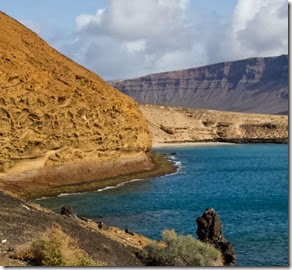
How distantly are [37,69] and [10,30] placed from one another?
662 cm

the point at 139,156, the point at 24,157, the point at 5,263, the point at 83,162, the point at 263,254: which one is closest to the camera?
the point at 5,263

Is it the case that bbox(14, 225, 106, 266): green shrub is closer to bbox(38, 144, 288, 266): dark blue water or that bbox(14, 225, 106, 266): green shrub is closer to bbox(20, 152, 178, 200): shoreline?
bbox(38, 144, 288, 266): dark blue water

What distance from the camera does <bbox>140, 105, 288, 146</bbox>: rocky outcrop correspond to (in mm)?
127250

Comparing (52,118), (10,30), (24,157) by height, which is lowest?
(24,157)

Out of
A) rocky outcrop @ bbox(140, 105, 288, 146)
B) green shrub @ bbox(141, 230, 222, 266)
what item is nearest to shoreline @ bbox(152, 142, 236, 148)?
rocky outcrop @ bbox(140, 105, 288, 146)

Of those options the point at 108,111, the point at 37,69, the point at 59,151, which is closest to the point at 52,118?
the point at 59,151

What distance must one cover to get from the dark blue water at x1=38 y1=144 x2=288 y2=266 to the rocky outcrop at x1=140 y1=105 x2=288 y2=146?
73.1 m

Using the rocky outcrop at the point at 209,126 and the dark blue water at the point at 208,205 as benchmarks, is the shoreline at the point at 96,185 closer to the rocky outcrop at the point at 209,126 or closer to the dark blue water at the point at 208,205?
the dark blue water at the point at 208,205

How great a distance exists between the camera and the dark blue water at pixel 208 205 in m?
22.5

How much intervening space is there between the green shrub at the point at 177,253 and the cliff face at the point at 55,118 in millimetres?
23495

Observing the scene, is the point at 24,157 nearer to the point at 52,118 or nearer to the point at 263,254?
the point at 52,118

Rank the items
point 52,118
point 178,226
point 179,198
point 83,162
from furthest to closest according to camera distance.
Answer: point 83,162 → point 52,118 → point 179,198 → point 178,226

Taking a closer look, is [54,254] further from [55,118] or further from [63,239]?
[55,118]

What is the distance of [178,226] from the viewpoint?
85.9 feet
